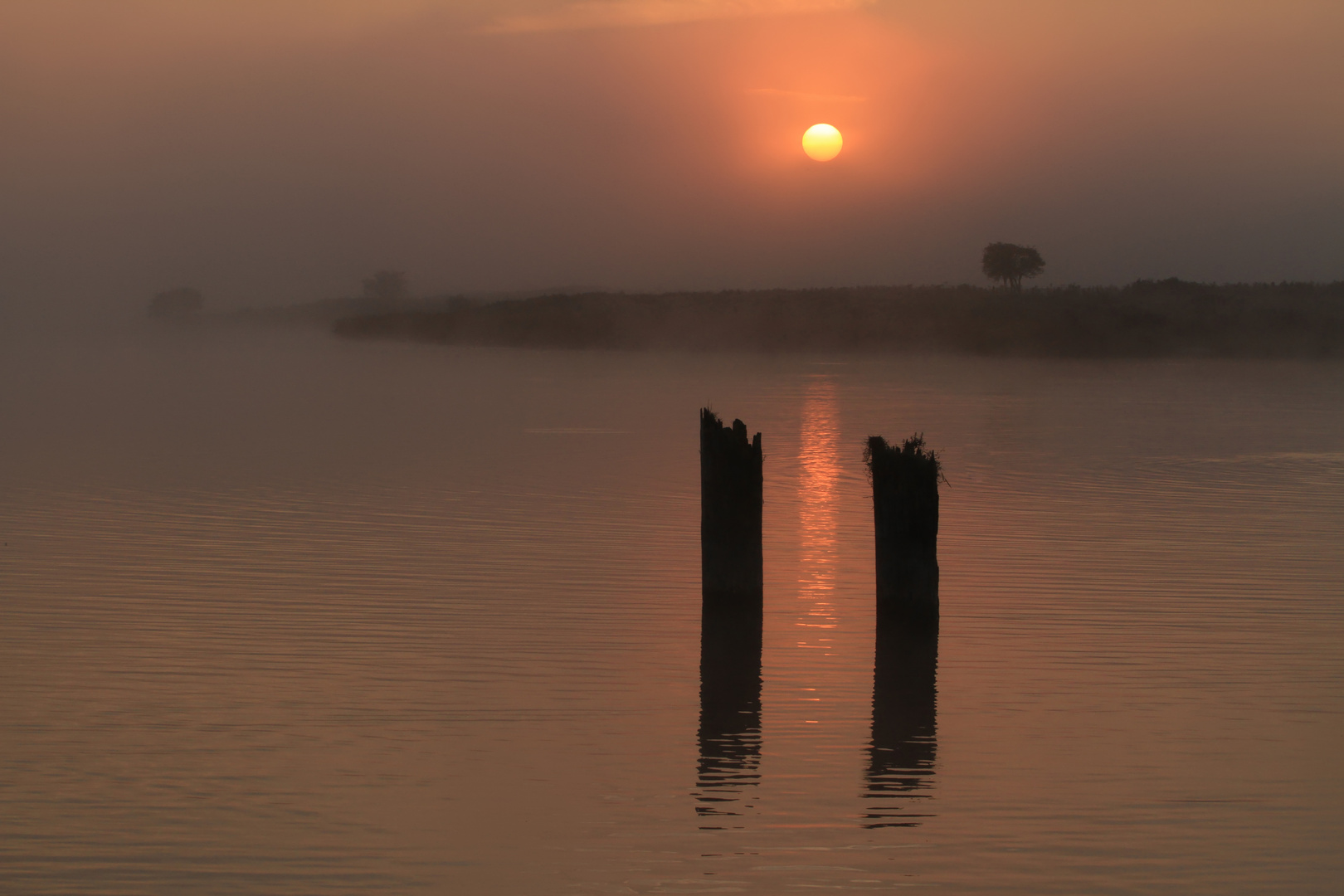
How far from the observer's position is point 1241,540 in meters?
14.6

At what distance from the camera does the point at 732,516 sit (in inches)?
424

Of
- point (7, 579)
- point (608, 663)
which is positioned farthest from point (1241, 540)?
point (7, 579)

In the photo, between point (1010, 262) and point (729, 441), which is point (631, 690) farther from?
point (1010, 262)

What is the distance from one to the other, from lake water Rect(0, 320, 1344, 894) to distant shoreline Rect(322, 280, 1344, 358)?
57.5m

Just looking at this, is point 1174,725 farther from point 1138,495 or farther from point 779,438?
point 779,438

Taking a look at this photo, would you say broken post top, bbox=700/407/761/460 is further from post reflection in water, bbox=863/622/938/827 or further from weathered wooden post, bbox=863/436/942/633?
post reflection in water, bbox=863/622/938/827

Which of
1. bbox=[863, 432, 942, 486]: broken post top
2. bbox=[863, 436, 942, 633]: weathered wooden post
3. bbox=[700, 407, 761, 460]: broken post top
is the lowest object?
bbox=[863, 436, 942, 633]: weathered wooden post

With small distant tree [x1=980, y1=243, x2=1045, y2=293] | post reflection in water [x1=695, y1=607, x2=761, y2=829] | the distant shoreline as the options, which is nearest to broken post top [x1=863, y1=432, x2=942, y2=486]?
post reflection in water [x1=695, y1=607, x2=761, y2=829]

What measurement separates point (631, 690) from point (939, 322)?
251 ft

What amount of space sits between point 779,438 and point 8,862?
2117 cm

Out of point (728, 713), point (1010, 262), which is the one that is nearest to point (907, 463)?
point (728, 713)

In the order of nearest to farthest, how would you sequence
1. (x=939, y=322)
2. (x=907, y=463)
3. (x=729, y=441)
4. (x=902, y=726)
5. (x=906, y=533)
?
(x=902, y=726) < (x=907, y=463) < (x=906, y=533) < (x=729, y=441) < (x=939, y=322)

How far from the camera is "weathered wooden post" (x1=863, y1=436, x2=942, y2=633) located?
985 cm

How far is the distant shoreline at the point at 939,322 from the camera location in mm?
75438
